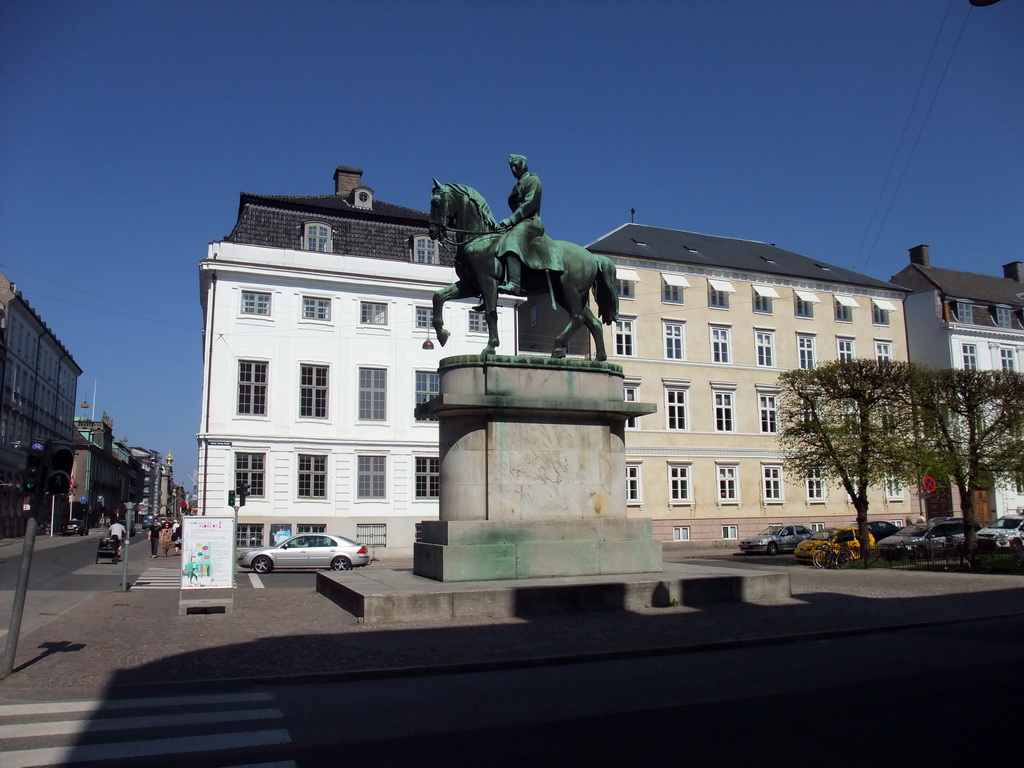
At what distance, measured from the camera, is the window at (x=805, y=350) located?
173 ft

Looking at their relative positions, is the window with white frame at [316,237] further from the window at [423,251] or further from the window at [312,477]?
the window at [312,477]

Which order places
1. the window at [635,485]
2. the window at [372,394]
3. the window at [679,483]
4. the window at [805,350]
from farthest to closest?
the window at [805,350], the window at [679,483], the window at [635,485], the window at [372,394]

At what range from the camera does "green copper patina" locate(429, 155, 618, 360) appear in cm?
1645

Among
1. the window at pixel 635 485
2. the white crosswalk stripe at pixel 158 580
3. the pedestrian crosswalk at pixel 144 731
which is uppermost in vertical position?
the window at pixel 635 485

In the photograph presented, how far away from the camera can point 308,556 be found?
32.8 meters

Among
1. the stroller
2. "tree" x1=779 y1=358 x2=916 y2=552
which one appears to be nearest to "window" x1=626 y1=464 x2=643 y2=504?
"tree" x1=779 y1=358 x2=916 y2=552

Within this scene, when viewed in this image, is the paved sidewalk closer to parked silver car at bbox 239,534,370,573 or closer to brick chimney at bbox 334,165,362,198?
parked silver car at bbox 239,534,370,573

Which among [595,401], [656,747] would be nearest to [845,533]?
[595,401]

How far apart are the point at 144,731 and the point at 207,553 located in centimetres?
1070

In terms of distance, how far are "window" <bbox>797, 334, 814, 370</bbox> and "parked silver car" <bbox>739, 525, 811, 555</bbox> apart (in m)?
12.5

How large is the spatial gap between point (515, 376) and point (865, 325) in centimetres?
4544

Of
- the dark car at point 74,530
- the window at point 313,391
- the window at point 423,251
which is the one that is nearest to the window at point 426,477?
the window at point 313,391

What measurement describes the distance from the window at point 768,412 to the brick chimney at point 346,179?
27425 mm

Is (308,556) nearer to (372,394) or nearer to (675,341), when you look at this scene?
(372,394)
